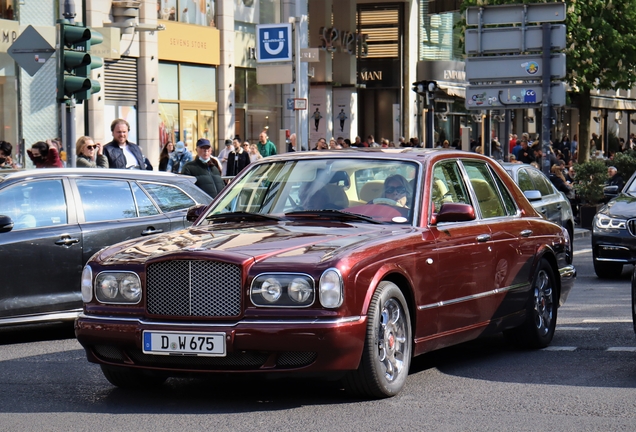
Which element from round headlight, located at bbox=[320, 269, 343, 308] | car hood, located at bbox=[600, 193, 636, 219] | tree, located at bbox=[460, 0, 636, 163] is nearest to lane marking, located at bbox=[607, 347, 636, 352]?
round headlight, located at bbox=[320, 269, 343, 308]

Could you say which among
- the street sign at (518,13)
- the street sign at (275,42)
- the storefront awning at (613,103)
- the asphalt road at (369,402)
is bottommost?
the asphalt road at (369,402)

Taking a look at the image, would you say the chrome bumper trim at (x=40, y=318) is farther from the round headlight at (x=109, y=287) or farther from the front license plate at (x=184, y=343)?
the front license plate at (x=184, y=343)

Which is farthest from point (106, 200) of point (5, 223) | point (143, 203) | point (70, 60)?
point (70, 60)

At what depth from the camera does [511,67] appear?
26.2 m

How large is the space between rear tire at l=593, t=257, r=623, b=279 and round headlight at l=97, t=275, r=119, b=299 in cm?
962

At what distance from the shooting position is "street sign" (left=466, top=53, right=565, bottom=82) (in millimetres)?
25641

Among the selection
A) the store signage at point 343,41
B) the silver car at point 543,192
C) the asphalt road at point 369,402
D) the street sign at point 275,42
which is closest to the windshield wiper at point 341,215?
the asphalt road at point 369,402

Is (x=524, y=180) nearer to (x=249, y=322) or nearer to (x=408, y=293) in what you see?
(x=408, y=293)

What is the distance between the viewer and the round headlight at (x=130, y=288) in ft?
23.6

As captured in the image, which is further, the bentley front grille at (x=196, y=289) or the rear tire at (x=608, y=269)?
the rear tire at (x=608, y=269)

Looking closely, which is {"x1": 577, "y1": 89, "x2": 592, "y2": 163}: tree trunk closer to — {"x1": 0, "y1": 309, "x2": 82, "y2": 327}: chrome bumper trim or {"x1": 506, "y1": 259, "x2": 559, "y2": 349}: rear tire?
{"x1": 506, "y1": 259, "x2": 559, "y2": 349}: rear tire

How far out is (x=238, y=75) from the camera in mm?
35594

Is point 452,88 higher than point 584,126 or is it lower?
higher

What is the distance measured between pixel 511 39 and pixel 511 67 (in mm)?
630
